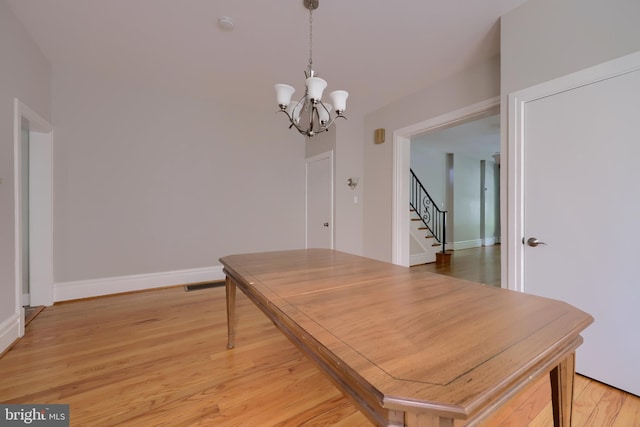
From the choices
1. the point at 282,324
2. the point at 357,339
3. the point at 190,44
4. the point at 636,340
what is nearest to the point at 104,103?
the point at 190,44

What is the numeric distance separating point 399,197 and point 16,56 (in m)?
3.87

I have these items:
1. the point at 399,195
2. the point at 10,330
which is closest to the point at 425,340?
the point at 399,195

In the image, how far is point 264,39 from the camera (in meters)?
2.24

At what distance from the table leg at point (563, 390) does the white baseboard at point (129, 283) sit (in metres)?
3.65

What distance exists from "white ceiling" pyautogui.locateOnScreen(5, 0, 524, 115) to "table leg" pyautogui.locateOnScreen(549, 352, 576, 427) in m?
2.26

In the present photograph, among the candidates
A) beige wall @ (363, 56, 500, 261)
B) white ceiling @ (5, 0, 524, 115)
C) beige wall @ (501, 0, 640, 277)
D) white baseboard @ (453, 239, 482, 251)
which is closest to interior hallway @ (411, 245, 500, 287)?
white baseboard @ (453, 239, 482, 251)

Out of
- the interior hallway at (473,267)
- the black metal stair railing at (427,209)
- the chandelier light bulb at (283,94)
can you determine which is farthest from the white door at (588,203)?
the black metal stair railing at (427,209)

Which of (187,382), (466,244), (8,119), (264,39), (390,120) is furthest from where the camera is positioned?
(466,244)

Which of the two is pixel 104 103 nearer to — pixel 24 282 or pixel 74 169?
pixel 74 169

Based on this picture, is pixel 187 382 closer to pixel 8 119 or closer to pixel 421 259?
pixel 8 119

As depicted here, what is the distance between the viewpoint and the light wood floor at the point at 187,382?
4.35 ft

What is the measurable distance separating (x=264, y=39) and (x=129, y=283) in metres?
3.21

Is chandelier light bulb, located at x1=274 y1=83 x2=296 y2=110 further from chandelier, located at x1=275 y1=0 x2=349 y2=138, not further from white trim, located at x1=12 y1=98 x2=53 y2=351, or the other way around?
white trim, located at x1=12 y1=98 x2=53 y2=351

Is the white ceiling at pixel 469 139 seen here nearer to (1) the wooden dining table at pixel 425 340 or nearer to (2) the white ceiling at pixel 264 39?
(2) the white ceiling at pixel 264 39
